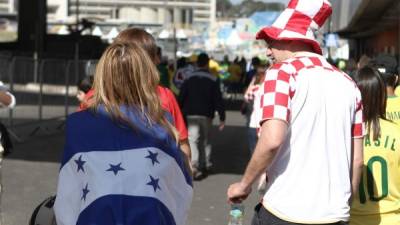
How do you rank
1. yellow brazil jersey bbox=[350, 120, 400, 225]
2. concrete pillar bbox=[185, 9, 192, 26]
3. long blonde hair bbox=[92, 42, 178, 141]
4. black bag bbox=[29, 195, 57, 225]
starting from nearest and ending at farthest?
long blonde hair bbox=[92, 42, 178, 141], black bag bbox=[29, 195, 57, 225], yellow brazil jersey bbox=[350, 120, 400, 225], concrete pillar bbox=[185, 9, 192, 26]

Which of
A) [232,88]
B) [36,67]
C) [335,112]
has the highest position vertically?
[335,112]

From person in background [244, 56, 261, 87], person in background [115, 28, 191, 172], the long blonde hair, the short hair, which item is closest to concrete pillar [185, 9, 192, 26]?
person in background [244, 56, 261, 87]

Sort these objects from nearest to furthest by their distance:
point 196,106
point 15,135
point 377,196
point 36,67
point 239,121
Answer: point 377,196 → point 196,106 → point 15,135 → point 36,67 → point 239,121

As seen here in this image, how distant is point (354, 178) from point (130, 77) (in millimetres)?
1316

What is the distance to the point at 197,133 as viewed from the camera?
439 inches

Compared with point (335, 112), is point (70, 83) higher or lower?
lower

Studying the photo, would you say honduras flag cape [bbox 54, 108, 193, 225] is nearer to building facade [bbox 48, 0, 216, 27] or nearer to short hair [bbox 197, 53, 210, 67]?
short hair [bbox 197, 53, 210, 67]

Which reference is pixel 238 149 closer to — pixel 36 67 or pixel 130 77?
pixel 36 67

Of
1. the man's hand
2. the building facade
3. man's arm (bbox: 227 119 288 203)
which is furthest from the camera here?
the building facade

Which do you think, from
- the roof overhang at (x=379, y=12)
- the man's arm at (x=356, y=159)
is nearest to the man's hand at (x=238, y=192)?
the man's arm at (x=356, y=159)

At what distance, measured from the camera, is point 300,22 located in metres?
3.73

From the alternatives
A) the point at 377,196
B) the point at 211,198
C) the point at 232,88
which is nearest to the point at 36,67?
the point at 211,198

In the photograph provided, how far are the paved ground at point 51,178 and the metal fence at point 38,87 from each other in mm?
379

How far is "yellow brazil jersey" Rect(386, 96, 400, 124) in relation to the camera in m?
4.77
